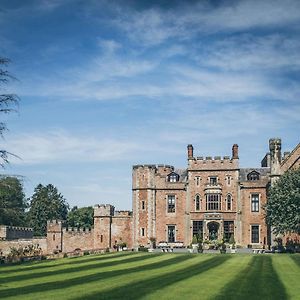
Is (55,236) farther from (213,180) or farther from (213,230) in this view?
(213,180)

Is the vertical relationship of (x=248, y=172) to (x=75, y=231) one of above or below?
above

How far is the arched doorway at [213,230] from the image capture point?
63834 mm

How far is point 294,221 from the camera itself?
159 feet

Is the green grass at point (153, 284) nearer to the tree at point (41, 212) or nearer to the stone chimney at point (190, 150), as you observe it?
the stone chimney at point (190, 150)

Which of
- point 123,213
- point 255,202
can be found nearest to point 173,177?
point 123,213

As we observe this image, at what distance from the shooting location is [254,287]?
67.5 ft

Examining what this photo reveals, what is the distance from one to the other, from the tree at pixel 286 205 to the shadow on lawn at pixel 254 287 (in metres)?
22.3

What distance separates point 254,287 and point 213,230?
4436 centimetres

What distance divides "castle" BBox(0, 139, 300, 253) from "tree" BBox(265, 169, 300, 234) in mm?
11213

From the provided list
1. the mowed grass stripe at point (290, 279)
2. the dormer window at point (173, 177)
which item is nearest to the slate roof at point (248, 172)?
the dormer window at point (173, 177)

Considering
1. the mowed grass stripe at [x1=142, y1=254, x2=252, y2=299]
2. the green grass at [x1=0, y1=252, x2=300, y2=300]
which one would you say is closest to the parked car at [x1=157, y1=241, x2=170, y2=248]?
the green grass at [x1=0, y1=252, x2=300, y2=300]

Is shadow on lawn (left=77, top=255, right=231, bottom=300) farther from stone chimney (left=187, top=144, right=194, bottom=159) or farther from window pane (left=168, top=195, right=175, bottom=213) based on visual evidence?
stone chimney (left=187, top=144, right=194, bottom=159)

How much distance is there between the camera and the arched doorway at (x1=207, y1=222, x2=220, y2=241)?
209ft

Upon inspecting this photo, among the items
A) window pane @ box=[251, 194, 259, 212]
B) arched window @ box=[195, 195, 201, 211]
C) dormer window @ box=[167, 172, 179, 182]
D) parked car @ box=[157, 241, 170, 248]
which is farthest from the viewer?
dormer window @ box=[167, 172, 179, 182]
